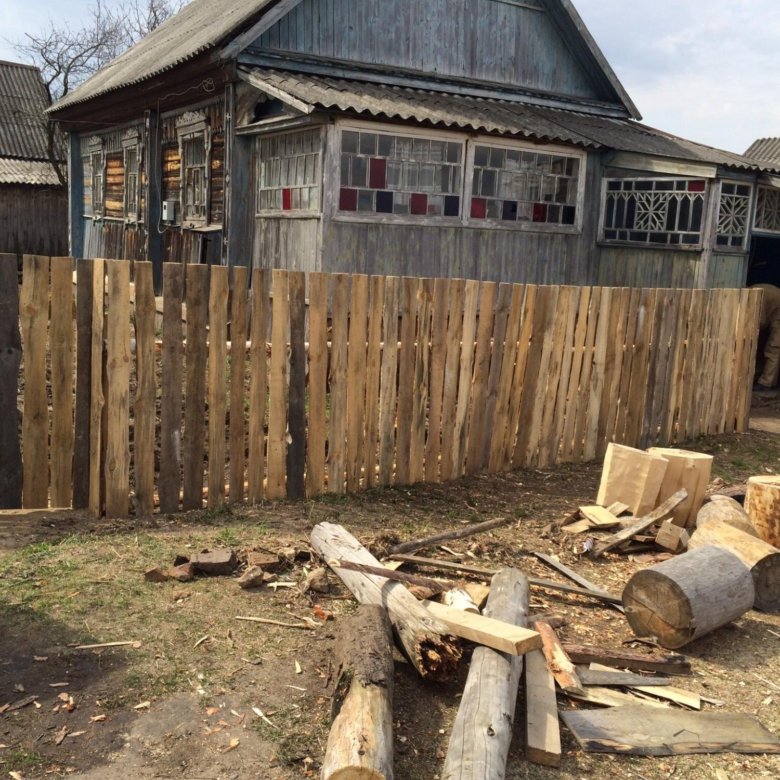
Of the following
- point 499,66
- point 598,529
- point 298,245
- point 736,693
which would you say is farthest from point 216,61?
point 736,693

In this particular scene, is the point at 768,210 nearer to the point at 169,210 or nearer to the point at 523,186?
the point at 523,186

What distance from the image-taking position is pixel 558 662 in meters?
3.84

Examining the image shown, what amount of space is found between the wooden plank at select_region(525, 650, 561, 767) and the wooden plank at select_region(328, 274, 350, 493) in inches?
101

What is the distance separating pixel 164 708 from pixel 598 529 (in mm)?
3561

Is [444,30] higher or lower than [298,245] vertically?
higher

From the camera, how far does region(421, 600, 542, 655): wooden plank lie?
3.53 m

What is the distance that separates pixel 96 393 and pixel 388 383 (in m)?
2.09

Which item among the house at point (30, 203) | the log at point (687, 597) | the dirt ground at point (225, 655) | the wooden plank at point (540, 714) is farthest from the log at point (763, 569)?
the house at point (30, 203)

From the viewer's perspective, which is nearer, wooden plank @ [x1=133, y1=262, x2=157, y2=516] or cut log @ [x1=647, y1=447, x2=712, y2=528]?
wooden plank @ [x1=133, y1=262, x2=157, y2=516]

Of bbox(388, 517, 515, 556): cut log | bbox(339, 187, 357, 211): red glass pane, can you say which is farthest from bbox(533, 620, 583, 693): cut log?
bbox(339, 187, 357, 211): red glass pane

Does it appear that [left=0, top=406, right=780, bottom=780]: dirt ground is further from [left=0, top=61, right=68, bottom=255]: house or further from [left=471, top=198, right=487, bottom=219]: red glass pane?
[left=0, top=61, right=68, bottom=255]: house

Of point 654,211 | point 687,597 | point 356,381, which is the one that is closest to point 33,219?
point 654,211

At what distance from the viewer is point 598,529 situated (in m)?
5.96

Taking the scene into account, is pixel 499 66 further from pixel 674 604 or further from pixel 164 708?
pixel 164 708
